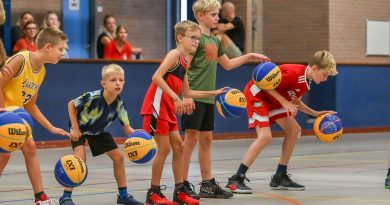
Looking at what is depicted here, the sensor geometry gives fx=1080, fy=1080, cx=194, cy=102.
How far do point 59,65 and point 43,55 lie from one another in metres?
9.92

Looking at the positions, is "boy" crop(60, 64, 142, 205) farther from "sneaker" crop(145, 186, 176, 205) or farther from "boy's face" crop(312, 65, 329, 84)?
"boy's face" crop(312, 65, 329, 84)

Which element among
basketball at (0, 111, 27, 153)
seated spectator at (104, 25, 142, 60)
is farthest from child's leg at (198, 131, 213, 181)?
seated spectator at (104, 25, 142, 60)

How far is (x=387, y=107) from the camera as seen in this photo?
27125mm

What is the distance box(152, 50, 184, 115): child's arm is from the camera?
34.7 feet

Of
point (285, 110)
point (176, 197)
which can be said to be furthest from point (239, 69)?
point (176, 197)

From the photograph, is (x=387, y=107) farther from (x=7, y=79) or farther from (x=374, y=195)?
(x=7, y=79)

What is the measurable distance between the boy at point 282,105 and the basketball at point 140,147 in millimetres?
2155

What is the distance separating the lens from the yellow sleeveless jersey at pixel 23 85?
33.7 feet

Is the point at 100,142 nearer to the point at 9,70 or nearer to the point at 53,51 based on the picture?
the point at 53,51

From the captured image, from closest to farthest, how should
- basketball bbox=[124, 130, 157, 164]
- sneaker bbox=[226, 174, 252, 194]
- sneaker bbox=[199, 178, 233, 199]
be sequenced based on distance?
basketball bbox=[124, 130, 157, 164] → sneaker bbox=[199, 178, 233, 199] → sneaker bbox=[226, 174, 252, 194]

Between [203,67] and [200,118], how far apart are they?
0.58 meters

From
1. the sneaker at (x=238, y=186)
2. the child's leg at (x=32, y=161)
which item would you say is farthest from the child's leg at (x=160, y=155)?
the sneaker at (x=238, y=186)

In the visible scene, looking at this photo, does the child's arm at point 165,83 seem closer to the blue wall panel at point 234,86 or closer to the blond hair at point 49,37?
the blond hair at point 49,37

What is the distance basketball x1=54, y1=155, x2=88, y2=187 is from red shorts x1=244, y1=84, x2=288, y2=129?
297 centimetres
